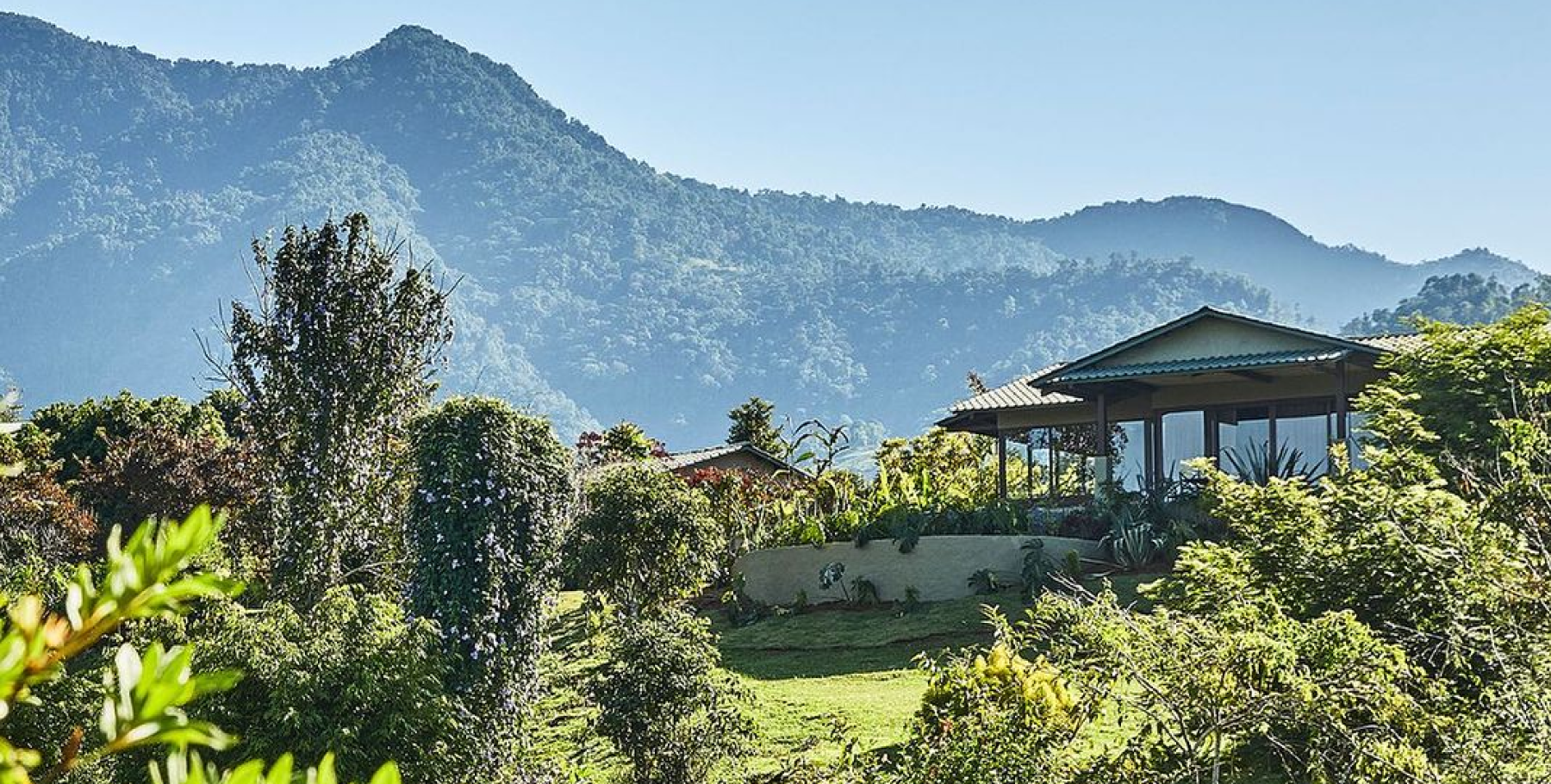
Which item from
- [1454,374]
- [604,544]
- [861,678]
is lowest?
[861,678]

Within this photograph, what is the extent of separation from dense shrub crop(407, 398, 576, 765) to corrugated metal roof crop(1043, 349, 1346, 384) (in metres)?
13.9

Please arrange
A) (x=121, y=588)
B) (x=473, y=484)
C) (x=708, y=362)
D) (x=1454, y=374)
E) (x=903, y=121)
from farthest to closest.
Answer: (x=708, y=362), (x=903, y=121), (x=1454, y=374), (x=473, y=484), (x=121, y=588)

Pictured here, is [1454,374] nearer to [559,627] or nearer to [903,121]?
[559,627]

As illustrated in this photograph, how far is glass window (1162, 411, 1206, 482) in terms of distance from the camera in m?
28.0

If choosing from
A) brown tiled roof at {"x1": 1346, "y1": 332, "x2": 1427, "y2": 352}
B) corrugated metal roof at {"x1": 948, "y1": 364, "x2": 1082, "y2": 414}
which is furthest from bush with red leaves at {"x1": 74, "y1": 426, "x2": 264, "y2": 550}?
brown tiled roof at {"x1": 1346, "y1": 332, "x2": 1427, "y2": 352}

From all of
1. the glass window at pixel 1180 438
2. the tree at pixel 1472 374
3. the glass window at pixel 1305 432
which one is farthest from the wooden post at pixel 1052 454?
the tree at pixel 1472 374

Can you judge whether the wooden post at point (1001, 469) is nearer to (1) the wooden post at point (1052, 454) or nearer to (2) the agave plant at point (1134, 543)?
(1) the wooden post at point (1052, 454)

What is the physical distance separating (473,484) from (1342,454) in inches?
263

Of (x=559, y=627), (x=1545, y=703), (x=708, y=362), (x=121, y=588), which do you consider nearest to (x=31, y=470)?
(x=559, y=627)

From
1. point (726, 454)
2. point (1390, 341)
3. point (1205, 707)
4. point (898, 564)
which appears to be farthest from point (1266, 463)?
point (726, 454)

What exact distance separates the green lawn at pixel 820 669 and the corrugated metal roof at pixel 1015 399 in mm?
7662

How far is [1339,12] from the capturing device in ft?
78.5

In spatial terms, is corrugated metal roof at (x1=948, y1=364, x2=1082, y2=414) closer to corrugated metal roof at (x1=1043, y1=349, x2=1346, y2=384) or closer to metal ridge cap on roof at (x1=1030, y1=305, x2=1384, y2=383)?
metal ridge cap on roof at (x1=1030, y1=305, x2=1384, y2=383)

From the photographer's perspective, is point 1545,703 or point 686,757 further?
point 686,757
